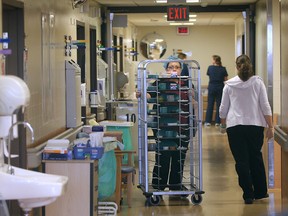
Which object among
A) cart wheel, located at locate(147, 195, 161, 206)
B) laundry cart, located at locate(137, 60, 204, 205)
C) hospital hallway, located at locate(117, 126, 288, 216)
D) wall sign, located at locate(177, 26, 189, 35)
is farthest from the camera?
wall sign, located at locate(177, 26, 189, 35)

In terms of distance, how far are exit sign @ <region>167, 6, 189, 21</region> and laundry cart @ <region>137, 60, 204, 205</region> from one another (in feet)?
15.5

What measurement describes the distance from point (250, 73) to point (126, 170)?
1700mm

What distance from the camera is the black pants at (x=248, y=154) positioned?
796 centimetres

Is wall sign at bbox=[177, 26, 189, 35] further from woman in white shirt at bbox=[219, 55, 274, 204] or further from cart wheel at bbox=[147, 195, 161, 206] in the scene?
cart wheel at bbox=[147, 195, 161, 206]

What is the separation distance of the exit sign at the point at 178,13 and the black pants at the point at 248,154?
16.5 feet

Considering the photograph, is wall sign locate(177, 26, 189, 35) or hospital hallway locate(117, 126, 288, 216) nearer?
hospital hallway locate(117, 126, 288, 216)

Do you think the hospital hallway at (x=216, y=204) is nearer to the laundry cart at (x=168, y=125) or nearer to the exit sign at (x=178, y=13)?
the laundry cart at (x=168, y=125)

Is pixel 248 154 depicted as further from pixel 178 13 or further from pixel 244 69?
pixel 178 13

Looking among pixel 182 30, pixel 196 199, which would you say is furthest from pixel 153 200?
pixel 182 30

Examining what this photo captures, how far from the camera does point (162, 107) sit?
7.95m

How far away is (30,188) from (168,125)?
4.27 m

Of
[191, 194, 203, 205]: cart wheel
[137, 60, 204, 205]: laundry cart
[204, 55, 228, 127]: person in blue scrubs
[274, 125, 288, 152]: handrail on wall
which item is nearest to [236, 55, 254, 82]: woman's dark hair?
[137, 60, 204, 205]: laundry cart

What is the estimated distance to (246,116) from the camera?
792cm

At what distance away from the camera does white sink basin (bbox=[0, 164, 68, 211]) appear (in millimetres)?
3758
